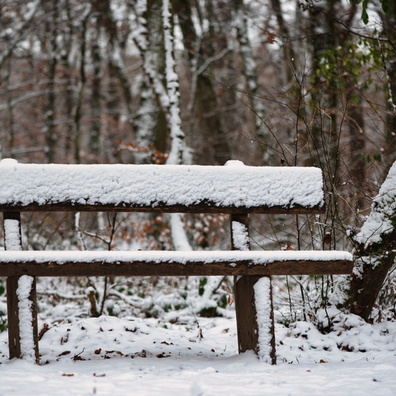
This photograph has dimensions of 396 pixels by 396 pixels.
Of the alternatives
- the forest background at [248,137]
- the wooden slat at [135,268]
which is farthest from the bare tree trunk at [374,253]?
the wooden slat at [135,268]

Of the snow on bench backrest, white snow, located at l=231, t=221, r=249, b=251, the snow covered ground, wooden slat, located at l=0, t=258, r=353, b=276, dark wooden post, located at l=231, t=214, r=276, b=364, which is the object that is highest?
the snow on bench backrest

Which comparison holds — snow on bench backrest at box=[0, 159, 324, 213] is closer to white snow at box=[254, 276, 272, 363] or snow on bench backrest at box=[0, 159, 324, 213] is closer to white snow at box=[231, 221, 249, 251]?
white snow at box=[231, 221, 249, 251]

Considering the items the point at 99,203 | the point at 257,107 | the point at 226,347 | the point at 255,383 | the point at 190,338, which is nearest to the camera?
the point at 255,383

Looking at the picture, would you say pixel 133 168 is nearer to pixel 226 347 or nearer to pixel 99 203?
pixel 99 203

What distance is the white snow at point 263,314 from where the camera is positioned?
3180mm

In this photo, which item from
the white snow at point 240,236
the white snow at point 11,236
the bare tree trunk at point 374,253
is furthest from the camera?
the bare tree trunk at point 374,253

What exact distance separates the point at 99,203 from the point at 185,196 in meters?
0.53

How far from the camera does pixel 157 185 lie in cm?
328

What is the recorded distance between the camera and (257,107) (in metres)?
12.2

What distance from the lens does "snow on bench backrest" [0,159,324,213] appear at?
10.4ft

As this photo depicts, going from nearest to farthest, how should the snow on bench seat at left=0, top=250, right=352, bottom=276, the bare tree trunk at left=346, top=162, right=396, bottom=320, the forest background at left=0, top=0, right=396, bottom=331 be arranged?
1. the snow on bench seat at left=0, top=250, right=352, bottom=276
2. the bare tree trunk at left=346, top=162, right=396, bottom=320
3. the forest background at left=0, top=0, right=396, bottom=331

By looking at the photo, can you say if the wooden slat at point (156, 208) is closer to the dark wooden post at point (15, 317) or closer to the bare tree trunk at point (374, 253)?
the dark wooden post at point (15, 317)

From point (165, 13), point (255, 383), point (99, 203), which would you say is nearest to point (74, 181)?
point (99, 203)

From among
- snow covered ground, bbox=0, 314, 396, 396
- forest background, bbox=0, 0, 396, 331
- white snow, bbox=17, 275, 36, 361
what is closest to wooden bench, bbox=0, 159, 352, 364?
white snow, bbox=17, 275, 36, 361
